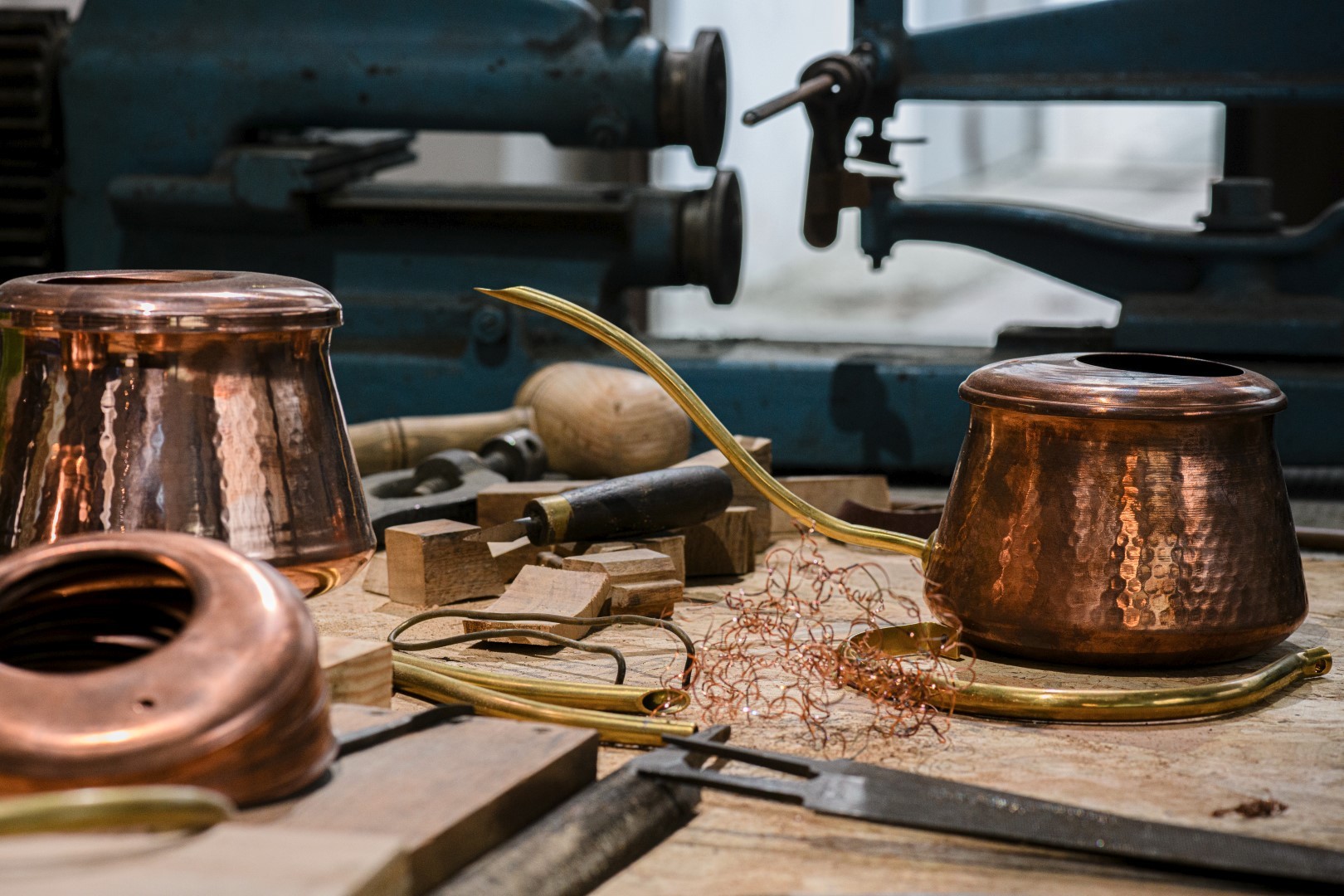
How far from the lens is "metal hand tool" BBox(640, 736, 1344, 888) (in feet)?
2.39

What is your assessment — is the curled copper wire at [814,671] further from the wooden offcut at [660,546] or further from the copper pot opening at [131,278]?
the copper pot opening at [131,278]

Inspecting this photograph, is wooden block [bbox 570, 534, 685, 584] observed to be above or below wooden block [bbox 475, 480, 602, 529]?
below

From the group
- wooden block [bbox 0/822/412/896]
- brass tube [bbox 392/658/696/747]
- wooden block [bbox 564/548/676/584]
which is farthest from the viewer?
wooden block [bbox 564/548/676/584]

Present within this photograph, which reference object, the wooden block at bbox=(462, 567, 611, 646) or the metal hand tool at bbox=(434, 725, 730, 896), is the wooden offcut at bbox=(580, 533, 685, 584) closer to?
the wooden block at bbox=(462, 567, 611, 646)

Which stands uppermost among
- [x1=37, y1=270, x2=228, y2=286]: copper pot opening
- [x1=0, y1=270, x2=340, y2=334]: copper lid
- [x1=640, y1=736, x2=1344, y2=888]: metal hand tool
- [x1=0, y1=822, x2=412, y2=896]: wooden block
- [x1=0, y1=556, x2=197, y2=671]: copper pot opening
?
[x1=37, y1=270, x2=228, y2=286]: copper pot opening

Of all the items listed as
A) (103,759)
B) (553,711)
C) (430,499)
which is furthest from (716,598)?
(103,759)

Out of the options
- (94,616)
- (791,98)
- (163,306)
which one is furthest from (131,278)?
(791,98)

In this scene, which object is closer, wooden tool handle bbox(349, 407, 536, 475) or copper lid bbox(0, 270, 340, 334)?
copper lid bbox(0, 270, 340, 334)

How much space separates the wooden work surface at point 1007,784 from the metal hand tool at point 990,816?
1cm

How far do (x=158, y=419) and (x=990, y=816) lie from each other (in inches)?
23.4

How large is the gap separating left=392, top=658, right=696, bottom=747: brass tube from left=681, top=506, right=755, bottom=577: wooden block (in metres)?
0.45

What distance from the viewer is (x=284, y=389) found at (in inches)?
39.5

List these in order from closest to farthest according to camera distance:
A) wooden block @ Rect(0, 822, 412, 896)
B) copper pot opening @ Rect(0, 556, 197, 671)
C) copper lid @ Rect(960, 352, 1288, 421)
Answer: wooden block @ Rect(0, 822, 412, 896), copper pot opening @ Rect(0, 556, 197, 671), copper lid @ Rect(960, 352, 1288, 421)

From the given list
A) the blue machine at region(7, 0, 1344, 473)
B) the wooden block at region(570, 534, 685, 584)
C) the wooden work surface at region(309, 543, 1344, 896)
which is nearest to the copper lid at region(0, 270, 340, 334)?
the wooden work surface at region(309, 543, 1344, 896)
